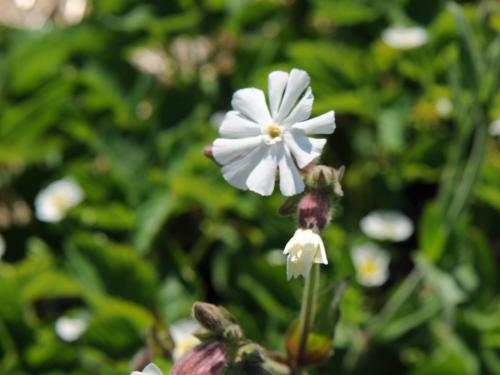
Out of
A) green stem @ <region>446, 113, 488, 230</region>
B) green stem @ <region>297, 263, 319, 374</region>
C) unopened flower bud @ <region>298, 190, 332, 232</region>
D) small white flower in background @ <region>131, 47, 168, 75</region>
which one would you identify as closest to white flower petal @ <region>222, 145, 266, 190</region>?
unopened flower bud @ <region>298, 190, 332, 232</region>

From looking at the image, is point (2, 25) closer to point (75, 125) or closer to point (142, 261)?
point (75, 125)

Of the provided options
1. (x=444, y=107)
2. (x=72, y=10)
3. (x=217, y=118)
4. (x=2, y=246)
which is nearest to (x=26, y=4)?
(x=72, y=10)

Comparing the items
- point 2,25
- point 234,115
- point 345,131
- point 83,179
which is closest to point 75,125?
point 83,179

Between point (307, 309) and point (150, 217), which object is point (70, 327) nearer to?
point (150, 217)

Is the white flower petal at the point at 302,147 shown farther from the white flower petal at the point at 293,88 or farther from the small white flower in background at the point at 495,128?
the small white flower in background at the point at 495,128

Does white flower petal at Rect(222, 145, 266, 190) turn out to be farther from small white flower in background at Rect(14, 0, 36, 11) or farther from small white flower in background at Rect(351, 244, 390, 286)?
small white flower in background at Rect(14, 0, 36, 11)
